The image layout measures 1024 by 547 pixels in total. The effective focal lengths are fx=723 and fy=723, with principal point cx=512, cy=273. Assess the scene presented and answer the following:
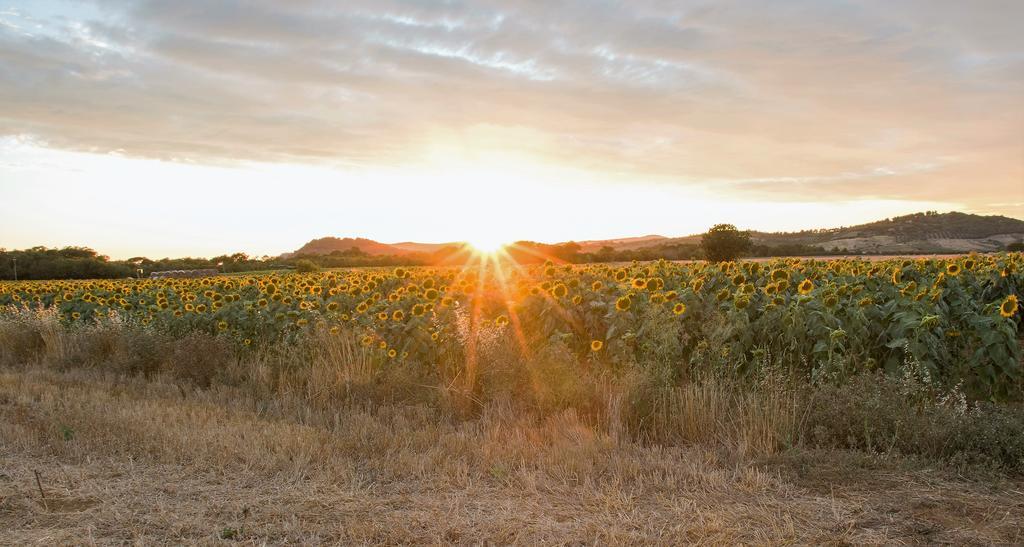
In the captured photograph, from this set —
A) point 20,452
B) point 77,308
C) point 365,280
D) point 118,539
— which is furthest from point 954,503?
point 77,308

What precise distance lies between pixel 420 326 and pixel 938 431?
520 centimetres

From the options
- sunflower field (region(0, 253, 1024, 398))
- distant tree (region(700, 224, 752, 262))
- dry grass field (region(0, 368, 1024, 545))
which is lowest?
dry grass field (region(0, 368, 1024, 545))

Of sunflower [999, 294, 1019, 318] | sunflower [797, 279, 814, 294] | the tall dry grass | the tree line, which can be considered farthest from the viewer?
the tree line

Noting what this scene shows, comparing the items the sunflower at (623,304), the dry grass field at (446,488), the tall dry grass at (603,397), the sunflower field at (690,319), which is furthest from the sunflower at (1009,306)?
the sunflower at (623,304)

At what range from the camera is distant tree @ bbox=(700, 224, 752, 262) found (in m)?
49.5

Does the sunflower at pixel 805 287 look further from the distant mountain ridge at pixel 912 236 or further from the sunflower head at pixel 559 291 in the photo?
the distant mountain ridge at pixel 912 236

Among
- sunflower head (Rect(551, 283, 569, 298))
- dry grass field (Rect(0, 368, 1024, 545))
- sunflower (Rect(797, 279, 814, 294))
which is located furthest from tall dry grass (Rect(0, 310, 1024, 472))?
sunflower (Rect(797, 279, 814, 294))

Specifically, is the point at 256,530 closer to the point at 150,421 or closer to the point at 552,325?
the point at 150,421

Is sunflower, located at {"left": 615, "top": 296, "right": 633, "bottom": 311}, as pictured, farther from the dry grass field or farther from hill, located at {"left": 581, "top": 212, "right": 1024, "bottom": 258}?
hill, located at {"left": 581, "top": 212, "right": 1024, "bottom": 258}

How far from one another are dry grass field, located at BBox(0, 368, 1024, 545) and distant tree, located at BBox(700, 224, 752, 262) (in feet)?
147

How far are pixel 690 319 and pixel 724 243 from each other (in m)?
44.3

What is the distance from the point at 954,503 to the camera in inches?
177

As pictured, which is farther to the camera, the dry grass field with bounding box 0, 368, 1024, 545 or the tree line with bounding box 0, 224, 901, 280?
the tree line with bounding box 0, 224, 901, 280

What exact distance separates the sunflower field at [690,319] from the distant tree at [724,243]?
1524 inches
